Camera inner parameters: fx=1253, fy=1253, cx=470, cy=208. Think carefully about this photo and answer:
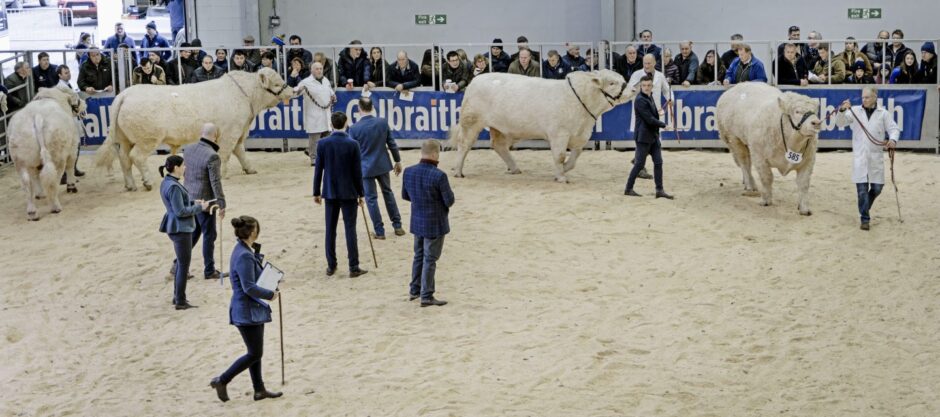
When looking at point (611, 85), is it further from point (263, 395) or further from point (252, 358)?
point (252, 358)

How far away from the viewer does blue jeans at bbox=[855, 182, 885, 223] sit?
49.6ft

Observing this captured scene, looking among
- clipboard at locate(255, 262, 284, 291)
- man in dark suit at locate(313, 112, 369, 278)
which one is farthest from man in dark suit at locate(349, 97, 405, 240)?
clipboard at locate(255, 262, 284, 291)

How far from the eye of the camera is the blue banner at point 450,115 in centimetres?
1973

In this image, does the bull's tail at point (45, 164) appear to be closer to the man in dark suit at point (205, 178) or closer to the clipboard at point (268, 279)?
the man in dark suit at point (205, 178)

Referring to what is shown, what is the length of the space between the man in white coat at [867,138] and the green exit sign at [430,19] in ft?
35.2

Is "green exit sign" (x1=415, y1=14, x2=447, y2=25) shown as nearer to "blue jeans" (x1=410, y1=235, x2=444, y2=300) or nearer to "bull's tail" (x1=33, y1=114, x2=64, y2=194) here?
"bull's tail" (x1=33, y1=114, x2=64, y2=194)

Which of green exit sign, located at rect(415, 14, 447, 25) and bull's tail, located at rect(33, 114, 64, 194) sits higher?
green exit sign, located at rect(415, 14, 447, 25)

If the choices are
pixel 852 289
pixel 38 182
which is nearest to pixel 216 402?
pixel 852 289

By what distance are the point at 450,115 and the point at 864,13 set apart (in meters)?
8.05

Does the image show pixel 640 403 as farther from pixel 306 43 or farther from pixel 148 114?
pixel 306 43

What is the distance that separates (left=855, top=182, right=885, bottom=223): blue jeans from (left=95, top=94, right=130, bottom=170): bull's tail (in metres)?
10.1

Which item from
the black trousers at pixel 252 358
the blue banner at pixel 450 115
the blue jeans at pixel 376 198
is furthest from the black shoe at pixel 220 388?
the blue banner at pixel 450 115

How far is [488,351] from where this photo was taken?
38.3 ft

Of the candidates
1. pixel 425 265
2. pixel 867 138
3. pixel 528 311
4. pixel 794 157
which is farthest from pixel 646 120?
pixel 425 265
